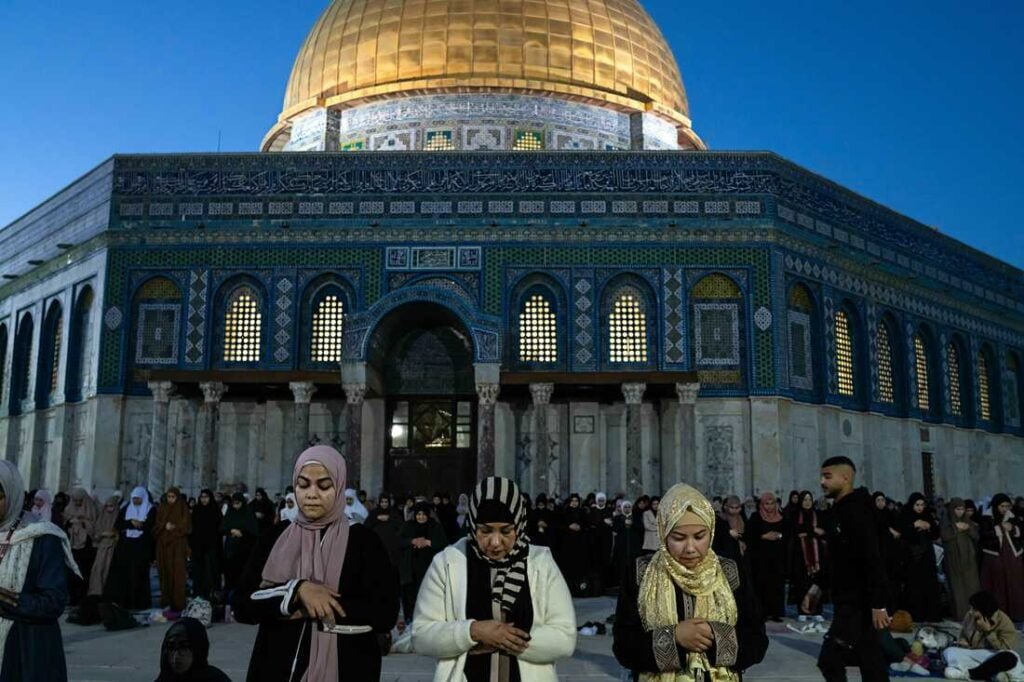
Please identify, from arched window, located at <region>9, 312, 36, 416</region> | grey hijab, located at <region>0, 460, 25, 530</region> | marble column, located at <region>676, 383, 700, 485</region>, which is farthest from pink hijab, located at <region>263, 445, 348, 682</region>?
arched window, located at <region>9, 312, 36, 416</region>

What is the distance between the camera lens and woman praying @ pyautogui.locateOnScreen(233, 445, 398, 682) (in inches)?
140

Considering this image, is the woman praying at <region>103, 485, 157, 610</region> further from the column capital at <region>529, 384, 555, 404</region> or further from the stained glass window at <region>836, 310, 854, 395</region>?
the stained glass window at <region>836, 310, 854, 395</region>

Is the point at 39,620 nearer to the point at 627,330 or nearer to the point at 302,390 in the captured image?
the point at 302,390

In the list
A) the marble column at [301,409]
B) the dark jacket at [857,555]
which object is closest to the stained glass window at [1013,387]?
the marble column at [301,409]

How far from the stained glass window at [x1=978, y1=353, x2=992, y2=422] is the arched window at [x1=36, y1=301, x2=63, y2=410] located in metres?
23.1

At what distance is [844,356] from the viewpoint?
22625 millimetres

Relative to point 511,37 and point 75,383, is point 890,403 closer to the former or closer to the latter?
point 511,37

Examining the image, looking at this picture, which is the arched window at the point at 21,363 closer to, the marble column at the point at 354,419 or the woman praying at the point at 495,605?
the marble column at the point at 354,419

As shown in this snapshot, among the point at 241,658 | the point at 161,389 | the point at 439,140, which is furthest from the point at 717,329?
the point at 241,658

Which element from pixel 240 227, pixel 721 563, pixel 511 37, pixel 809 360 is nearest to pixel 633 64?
pixel 511 37

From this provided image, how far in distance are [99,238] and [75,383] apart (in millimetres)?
3129

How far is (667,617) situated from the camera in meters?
3.74

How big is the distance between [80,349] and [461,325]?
27.4 feet

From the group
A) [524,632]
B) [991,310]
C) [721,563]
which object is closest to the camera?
[524,632]
